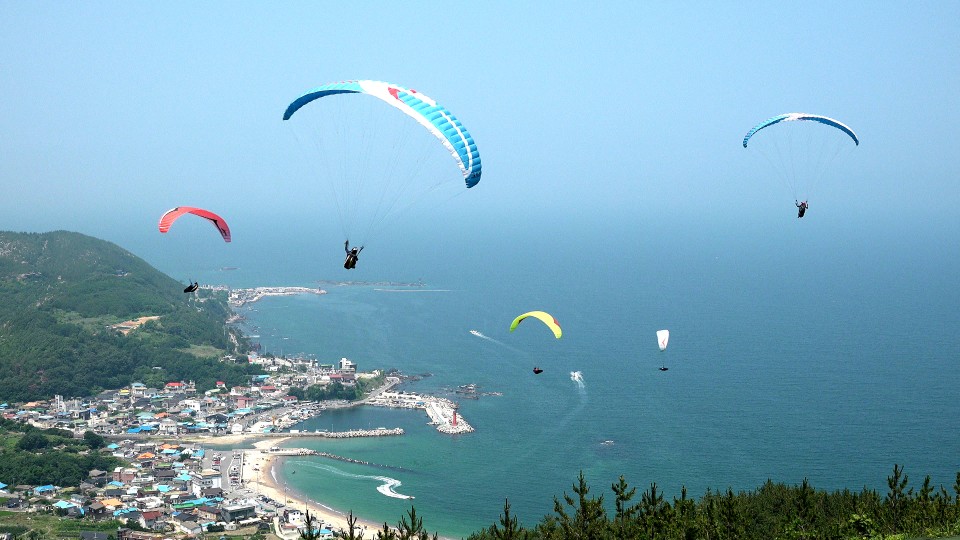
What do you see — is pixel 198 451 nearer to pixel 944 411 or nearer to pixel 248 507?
pixel 248 507

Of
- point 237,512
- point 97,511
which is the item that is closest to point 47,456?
point 97,511

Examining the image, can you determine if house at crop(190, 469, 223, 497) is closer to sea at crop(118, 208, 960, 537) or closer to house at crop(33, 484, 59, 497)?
sea at crop(118, 208, 960, 537)

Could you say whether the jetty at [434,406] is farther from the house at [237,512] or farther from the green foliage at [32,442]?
the green foliage at [32,442]


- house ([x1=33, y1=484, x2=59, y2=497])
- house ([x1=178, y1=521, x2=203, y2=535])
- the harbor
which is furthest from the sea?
house ([x1=33, y1=484, x2=59, y2=497])

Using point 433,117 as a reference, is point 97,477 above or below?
below

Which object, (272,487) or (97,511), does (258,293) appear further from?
(97,511)

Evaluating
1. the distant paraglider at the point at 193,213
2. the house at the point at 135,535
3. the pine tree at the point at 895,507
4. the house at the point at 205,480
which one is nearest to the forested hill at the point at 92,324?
→ the house at the point at 205,480

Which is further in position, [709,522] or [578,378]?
[578,378]
